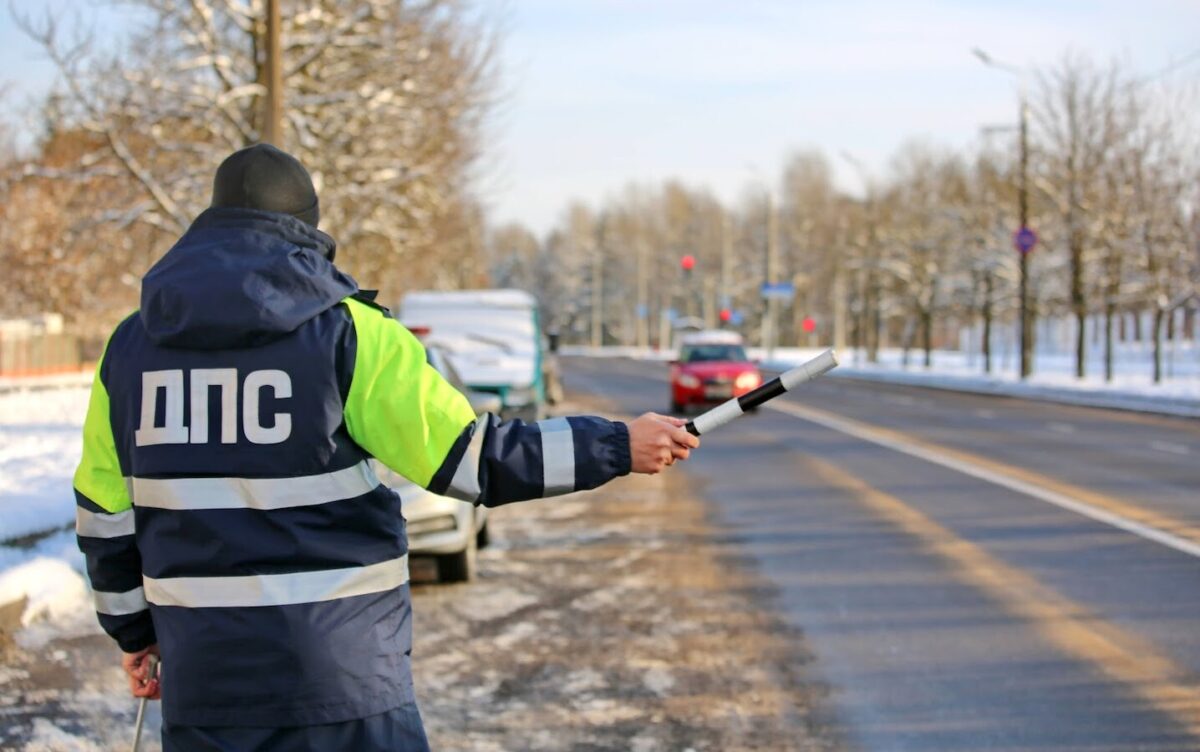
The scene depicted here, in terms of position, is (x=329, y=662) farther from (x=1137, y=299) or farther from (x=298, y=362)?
(x=1137, y=299)

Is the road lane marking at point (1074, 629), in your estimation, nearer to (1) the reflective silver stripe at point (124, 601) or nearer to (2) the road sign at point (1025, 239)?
(1) the reflective silver stripe at point (124, 601)

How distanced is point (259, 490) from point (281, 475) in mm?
48

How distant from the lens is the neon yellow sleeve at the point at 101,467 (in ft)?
→ 9.43

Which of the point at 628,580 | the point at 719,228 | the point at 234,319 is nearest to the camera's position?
the point at 234,319

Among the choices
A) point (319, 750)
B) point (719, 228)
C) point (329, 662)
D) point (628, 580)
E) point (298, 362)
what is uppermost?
point (719, 228)

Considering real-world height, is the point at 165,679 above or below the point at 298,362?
below

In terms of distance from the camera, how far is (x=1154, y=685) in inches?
250

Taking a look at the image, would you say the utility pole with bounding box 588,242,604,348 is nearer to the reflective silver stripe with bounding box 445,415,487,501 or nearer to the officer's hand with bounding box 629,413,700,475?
the officer's hand with bounding box 629,413,700,475

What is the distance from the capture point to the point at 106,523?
2918 millimetres

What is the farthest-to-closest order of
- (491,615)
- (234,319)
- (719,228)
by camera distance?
(719,228) < (491,615) < (234,319)

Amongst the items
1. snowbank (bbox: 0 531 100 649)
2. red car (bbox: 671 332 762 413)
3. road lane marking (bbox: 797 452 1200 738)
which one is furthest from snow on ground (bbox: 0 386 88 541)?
red car (bbox: 671 332 762 413)

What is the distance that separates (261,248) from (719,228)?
444ft

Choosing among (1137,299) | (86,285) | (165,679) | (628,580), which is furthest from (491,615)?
(86,285)

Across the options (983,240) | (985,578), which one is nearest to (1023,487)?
(985,578)
